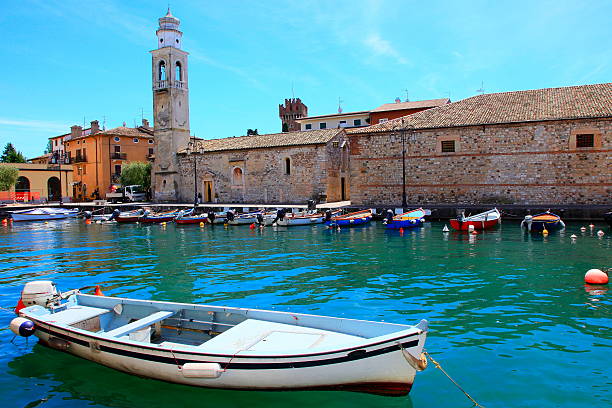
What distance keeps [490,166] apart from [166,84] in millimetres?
28361

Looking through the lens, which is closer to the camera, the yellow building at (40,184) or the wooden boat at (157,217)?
the wooden boat at (157,217)

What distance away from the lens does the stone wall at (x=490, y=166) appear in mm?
26453

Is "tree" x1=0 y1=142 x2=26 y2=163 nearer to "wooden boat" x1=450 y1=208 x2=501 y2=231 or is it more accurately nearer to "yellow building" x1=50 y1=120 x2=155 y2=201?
"yellow building" x1=50 y1=120 x2=155 y2=201

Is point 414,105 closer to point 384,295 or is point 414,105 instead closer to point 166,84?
point 166,84

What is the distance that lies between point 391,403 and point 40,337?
5778 mm

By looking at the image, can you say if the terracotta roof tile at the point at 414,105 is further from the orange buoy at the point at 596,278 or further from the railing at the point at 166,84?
the orange buoy at the point at 596,278

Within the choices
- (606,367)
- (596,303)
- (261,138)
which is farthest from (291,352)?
(261,138)

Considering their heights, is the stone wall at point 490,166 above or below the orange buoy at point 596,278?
above

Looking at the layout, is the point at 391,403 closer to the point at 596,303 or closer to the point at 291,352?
the point at 291,352

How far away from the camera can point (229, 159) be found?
4134 centimetres

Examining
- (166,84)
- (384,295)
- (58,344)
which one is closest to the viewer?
(58,344)

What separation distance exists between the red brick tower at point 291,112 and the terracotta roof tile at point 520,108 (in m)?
41.8

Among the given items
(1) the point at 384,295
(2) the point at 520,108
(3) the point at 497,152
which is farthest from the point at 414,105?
(1) the point at 384,295

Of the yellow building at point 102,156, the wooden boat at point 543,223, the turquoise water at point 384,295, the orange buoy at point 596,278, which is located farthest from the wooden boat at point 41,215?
the orange buoy at point 596,278
